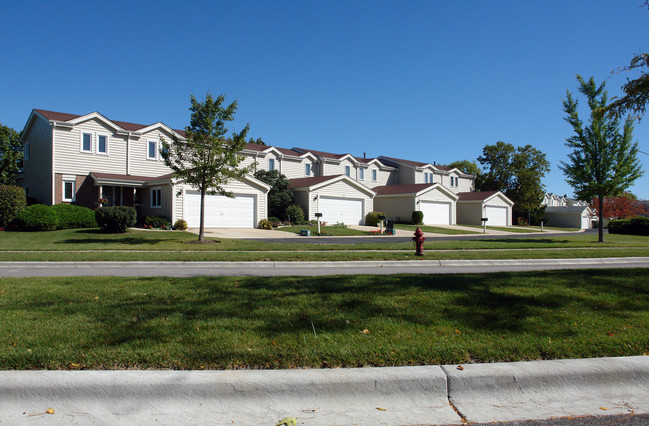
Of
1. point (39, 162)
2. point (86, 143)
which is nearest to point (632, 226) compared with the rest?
point (86, 143)

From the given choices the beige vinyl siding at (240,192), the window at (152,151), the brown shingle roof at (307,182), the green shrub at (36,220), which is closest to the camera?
the green shrub at (36,220)

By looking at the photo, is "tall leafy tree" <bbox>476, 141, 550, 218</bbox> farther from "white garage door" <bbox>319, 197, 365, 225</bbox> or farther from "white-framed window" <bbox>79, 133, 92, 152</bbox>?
"white-framed window" <bbox>79, 133, 92, 152</bbox>

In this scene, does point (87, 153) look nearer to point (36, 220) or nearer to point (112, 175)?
point (112, 175)

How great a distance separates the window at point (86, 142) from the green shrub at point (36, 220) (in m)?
6.18

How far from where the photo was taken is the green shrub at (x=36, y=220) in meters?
22.5

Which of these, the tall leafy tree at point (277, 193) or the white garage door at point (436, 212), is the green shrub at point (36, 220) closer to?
the tall leafy tree at point (277, 193)

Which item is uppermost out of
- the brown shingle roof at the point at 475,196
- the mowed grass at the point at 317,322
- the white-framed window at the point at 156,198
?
the brown shingle roof at the point at 475,196

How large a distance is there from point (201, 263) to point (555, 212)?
57394 mm

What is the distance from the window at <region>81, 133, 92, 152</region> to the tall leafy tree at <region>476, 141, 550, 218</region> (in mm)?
45644

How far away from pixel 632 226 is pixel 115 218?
3678cm

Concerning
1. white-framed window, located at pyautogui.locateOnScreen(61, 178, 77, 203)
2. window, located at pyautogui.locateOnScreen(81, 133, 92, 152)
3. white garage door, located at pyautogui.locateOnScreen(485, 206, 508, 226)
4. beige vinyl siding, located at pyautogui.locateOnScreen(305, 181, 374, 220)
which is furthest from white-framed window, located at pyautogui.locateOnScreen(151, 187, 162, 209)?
white garage door, located at pyautogui.locateOnScreen(485, 206, 508, 226)

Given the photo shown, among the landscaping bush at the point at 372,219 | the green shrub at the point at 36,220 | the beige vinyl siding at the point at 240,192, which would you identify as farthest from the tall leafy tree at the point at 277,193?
the green shrub at the point at 36,220

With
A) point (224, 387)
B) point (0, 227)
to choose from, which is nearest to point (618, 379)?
point (224, 387)

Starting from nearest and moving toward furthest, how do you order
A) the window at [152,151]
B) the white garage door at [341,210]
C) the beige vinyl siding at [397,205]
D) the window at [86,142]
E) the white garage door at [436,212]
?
1. the window at [86,142]
2. the window at [152,151]
3. the white garage door at [341,210]
4. the beige vinyl siding at [397,205]
5. the white garage door at [436,212]
